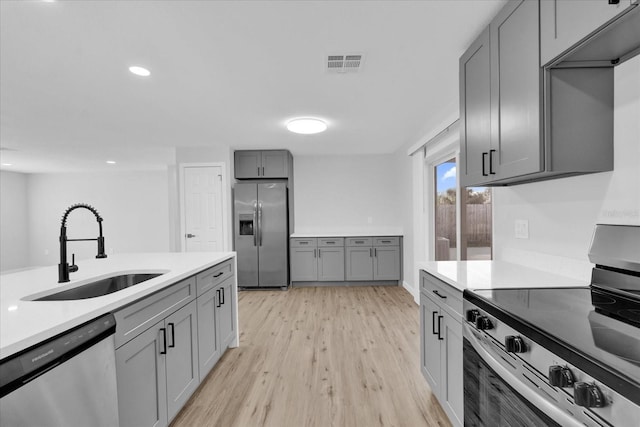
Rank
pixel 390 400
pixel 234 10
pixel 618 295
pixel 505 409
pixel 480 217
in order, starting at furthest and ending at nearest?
pixel 480 217 < pixel 390 400 < pixel 234 10 < pixel 618 295 < pixel 505 409

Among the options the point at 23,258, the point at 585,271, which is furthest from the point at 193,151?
the point at 23,258

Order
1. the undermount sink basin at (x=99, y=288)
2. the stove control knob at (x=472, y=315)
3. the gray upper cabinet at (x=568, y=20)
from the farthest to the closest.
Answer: the undermount sink basin at (x=99, y=288) < the stove control knob at (x=472, y=315) < the gray upper cabinet at (x=568, y=20)

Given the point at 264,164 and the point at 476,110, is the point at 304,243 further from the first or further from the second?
the point at 476,110

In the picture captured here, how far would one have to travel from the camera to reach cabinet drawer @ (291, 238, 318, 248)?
4.98 m

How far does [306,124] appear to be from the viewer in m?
3.34

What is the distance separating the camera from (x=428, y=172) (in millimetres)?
3943

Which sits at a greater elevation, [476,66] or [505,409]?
[476,66]

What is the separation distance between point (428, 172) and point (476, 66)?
2.27 m

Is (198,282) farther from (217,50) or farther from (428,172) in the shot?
(428,172)

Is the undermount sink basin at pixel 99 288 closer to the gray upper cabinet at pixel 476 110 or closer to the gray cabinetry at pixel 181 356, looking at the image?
the gray cabinetry at pixel 181 356

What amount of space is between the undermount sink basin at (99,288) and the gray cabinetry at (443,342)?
1.88 meters

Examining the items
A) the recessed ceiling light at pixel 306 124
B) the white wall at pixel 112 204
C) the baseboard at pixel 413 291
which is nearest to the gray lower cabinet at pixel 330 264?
the baseboard at pixel 413 291

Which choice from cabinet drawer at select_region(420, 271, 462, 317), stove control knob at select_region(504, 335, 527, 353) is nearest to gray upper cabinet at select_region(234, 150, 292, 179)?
cabinet drawer at select_region(420, 271, 462, 317)

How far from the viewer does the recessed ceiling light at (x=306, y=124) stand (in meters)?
3.33
